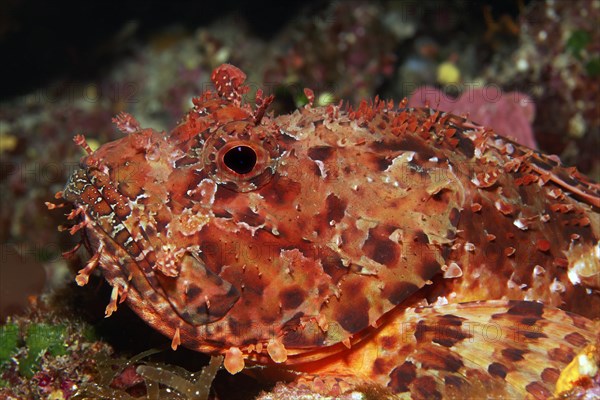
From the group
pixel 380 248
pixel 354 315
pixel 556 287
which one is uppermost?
pixel 380 248

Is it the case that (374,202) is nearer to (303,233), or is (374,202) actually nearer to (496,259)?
(303,233)

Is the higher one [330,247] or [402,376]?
[330,247]

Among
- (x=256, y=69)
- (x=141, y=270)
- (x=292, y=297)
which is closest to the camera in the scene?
(x=141, y=270)

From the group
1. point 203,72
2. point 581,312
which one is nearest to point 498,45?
point 203,72

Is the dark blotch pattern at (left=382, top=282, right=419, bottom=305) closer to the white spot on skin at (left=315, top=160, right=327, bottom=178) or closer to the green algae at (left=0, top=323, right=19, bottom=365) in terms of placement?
the white spot on skin at (left=315, top=160, right=327, bottom=178)

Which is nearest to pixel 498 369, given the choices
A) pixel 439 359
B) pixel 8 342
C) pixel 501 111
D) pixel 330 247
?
pixel 439 359

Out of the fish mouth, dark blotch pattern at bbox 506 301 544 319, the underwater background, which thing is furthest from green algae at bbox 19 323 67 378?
dark blotch pattern at bbox 506 301 544 319

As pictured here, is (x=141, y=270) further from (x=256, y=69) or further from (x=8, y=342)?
(x=256, y=69)

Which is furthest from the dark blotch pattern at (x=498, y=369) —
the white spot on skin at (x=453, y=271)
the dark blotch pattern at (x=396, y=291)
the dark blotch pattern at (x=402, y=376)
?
the dark blotch pattern at (x=396, y=291)
